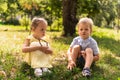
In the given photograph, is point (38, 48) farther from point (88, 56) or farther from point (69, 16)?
point (69, 16)

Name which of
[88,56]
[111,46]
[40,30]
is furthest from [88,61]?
[111,46]

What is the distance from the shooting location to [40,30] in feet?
28.6

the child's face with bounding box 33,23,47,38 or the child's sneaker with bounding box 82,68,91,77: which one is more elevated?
the child's face with bounding box 33,23,47,38

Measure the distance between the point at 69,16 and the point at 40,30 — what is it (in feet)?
37.5

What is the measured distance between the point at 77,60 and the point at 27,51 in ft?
4.22

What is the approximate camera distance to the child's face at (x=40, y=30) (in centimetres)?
867

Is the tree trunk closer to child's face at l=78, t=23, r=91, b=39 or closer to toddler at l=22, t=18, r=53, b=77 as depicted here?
child's face at l=78, t=23, r=91, b=39

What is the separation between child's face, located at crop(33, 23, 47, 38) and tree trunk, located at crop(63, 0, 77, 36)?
11.2 metres

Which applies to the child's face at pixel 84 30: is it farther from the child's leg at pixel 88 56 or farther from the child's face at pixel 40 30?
the child's face at pixel 40 30

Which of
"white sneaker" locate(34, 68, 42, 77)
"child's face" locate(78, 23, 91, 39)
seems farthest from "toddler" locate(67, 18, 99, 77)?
"white sneaker" locate(34, 68, 42, 77)

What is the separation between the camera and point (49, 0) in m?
29.7

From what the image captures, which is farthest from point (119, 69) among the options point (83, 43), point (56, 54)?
point (56, 54)

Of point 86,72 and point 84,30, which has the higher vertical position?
point 84,30

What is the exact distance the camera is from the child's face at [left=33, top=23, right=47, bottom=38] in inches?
341
